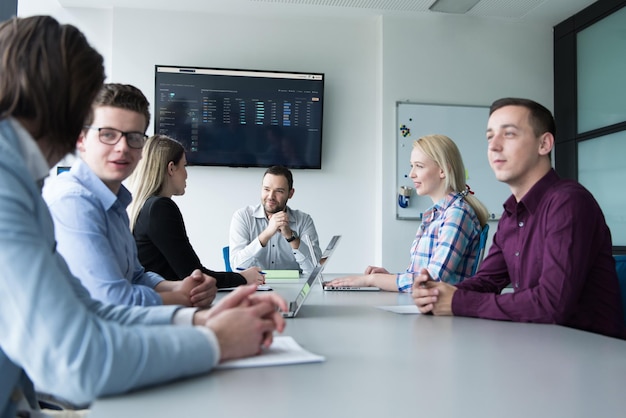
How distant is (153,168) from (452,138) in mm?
3234

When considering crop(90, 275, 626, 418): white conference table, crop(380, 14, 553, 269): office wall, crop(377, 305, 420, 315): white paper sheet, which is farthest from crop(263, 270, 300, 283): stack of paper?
crop(380, 14, 553, 269): office wall

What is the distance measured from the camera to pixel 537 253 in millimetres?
1672

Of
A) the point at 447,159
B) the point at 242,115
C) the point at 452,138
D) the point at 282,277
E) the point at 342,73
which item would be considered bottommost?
the point at 282,277

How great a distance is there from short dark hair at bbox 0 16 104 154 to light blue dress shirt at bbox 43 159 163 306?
1.82 ft

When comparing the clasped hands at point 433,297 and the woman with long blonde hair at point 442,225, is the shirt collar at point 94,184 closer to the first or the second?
the clasped hands at point 433,297

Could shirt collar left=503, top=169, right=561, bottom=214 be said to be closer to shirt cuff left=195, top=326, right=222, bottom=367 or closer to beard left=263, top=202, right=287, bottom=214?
shirt cuff left=195, top=326, right=222, bottom=367

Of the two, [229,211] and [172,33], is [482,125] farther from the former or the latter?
[172,33]

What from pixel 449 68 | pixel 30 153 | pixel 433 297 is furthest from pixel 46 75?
pixel 449 68

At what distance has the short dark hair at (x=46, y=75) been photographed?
0.78 meters

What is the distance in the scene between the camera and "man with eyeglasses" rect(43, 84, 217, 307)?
4.42ft

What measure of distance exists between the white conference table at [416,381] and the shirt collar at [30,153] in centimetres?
36

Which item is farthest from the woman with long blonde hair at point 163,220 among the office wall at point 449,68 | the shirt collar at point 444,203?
the office wall at point 449,68

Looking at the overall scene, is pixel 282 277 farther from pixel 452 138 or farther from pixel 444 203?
pixel 452 138

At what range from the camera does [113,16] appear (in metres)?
4.63
